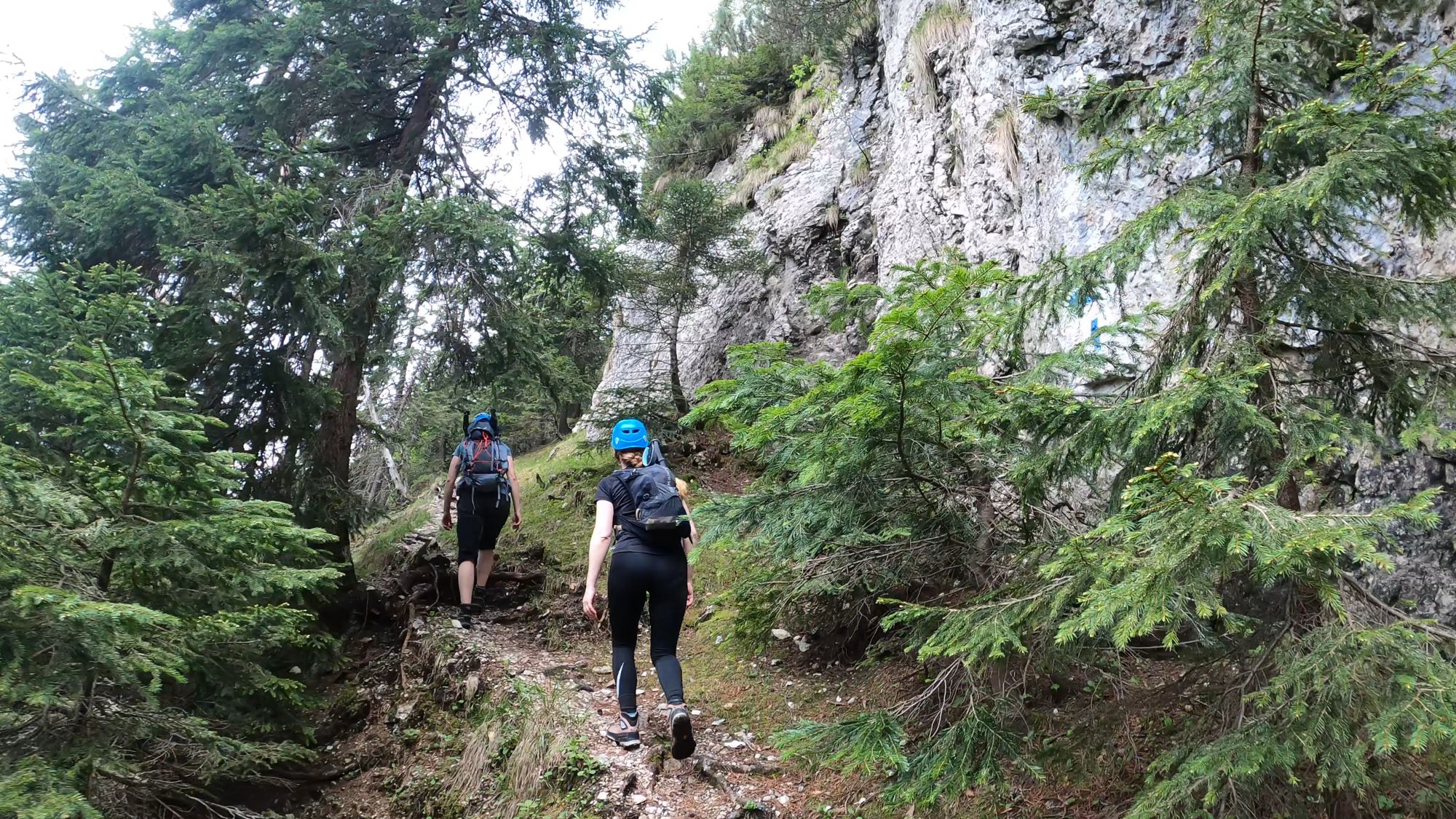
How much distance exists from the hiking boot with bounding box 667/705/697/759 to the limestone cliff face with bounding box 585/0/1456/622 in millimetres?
3093

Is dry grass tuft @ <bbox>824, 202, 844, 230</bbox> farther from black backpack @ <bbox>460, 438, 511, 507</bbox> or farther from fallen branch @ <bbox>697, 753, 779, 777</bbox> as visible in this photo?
fallen branch @ <bbox>697, 753, 779, 777</bbox>

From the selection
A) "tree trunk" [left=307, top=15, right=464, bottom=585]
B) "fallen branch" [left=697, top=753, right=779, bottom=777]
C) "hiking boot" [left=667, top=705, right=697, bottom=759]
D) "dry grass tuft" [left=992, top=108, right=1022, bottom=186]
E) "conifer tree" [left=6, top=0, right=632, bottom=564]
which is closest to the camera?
"hiking boot" [left=667, top=705, right=697, bottom=759]

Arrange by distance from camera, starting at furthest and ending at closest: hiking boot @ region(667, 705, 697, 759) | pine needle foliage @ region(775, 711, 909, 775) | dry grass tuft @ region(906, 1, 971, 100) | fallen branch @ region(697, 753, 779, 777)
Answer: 1. dry grass tuft @ region(906, 1, 971, 100)
2. fallen branch @ region(697, 753, 779, 777)
3. hiking boot @ region(667, 705, 697, 759)
4. pine needle foliage @ region(775, 711, 909, 775)

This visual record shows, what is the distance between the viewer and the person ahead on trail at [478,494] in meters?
7.28

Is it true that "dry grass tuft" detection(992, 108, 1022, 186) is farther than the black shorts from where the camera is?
Yes

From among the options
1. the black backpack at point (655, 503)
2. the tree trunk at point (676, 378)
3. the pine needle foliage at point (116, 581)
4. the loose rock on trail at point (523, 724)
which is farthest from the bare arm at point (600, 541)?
the tree trunk at point (676, 378)

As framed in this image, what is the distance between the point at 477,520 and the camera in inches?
294

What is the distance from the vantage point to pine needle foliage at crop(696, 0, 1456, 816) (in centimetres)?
238

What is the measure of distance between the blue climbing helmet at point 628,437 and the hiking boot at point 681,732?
65.7 inches

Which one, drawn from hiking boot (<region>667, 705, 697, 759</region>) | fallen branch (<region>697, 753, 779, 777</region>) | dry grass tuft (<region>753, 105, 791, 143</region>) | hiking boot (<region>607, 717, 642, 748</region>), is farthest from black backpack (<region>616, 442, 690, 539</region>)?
dry grass tuft (<region>753, 105, 791, 143</region>)

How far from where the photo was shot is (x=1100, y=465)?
3.54m

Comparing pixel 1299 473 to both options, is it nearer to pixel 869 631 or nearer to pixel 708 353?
pixel 869 631

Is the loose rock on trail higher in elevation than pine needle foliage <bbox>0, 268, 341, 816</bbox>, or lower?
lower

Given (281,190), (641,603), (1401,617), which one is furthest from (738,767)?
(281,190)
